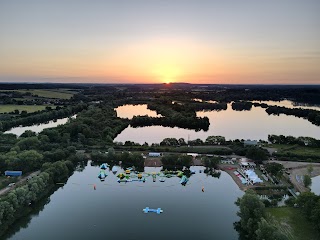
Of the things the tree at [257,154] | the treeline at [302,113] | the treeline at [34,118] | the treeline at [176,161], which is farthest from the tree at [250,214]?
the treeline at [302,113]

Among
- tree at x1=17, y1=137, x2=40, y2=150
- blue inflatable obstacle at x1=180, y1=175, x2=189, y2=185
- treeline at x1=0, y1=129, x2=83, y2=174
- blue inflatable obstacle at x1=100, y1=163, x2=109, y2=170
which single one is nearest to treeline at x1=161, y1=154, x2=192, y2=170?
blue inflatable obstacle at x1=180, y1=175, x2=189, y2=185

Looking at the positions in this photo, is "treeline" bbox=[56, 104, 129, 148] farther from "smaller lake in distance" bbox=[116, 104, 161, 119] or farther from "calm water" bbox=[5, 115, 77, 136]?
"smaller lake in distance" bbox=[116, 104, 161, 119]

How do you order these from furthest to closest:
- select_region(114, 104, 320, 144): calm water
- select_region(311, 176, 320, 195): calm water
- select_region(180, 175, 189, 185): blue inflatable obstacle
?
select_region(114, 104, 320, 144): calm water, select_region(180, 175, 189, 185): blue inflatable obstacle, select_region(311, 176, 320, 195): calm water

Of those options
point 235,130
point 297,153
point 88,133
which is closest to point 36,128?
point 88,133

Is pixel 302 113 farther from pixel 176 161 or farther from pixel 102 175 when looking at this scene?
pixel 102 175

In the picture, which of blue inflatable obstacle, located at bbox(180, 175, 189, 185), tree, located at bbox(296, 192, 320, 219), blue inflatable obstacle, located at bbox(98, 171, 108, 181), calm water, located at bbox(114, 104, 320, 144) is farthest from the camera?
calm water, located at bbox(114, 104, 320, 144)

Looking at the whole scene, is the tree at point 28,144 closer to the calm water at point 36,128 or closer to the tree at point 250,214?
the calm water at point 36,128
